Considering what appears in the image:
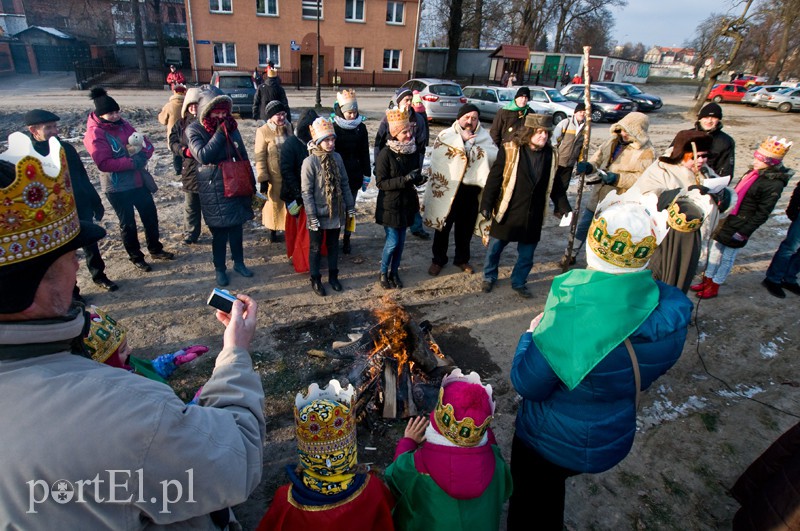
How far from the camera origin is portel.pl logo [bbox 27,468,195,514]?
1007 mm

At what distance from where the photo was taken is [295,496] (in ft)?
6.24

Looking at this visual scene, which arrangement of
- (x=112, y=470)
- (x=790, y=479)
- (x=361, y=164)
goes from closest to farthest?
(x=112, y=470) → (x=790, y=479) → (x=361, y=164)

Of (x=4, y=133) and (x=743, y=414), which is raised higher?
(x=4, y=133)

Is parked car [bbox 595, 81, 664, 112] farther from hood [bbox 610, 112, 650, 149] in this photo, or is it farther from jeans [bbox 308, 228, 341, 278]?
jeans [bbox 308, 228, 341, 278]

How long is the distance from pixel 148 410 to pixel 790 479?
308 centimetres

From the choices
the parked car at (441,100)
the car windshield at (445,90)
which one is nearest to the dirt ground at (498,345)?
the parked car at (441,100)

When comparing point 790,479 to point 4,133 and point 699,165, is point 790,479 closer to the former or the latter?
point 699,165

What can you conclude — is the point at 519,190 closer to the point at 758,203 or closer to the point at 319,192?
the point at 319,192

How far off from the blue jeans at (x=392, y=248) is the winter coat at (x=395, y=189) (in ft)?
0.36

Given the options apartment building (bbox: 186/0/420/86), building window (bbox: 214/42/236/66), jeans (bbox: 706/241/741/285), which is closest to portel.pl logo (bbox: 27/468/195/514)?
jeans (bbox: 706/241/741/285)

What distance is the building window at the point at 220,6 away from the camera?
24.2 meters

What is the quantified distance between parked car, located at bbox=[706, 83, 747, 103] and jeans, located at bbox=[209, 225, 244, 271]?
31.4m

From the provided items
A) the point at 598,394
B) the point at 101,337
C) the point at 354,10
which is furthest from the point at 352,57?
the point at 598,394

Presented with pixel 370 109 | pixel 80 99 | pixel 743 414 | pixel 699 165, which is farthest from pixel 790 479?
pixel 80 99
